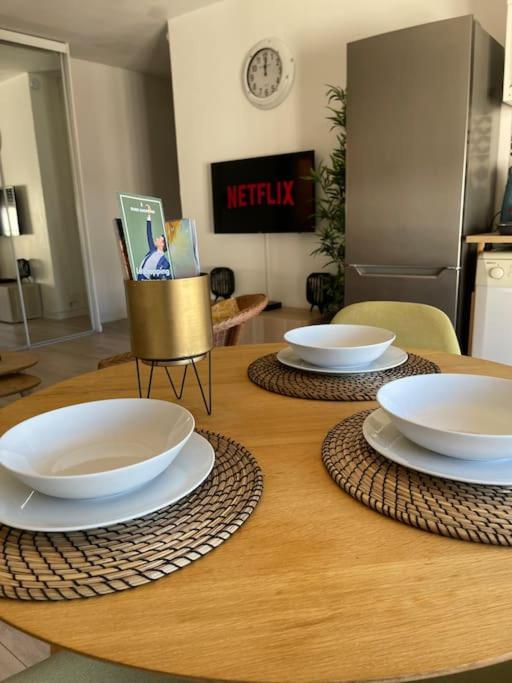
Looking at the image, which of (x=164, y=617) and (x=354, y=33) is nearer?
(x=164, y=617)

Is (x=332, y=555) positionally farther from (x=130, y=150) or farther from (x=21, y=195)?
(x=130, y=150)

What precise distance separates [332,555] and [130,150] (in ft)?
19.0

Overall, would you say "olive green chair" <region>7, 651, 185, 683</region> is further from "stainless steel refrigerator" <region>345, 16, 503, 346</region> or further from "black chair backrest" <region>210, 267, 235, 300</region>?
"black chair backrest" <region>210, 267, 235, 300</region>

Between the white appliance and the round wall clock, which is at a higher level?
the round wall clock

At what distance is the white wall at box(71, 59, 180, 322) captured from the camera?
5.14m

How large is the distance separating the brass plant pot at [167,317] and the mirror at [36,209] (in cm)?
420

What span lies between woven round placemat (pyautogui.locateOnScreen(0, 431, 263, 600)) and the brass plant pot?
0.27 m

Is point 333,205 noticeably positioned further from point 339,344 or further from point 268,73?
point 339,344

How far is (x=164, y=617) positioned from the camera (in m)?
0.42

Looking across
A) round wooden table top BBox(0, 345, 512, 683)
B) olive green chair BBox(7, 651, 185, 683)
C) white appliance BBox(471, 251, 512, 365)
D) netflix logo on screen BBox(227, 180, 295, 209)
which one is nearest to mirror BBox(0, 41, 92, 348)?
netflix logo on screen BBox(227, 180, 295, 209)

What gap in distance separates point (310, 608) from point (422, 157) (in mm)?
2639

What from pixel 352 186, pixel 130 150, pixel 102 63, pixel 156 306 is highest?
pixel 102 63

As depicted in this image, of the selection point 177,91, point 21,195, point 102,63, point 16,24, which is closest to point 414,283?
point 177,91

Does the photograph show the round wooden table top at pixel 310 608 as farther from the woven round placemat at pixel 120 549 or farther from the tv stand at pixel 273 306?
the tv stand at pixel 273 306
